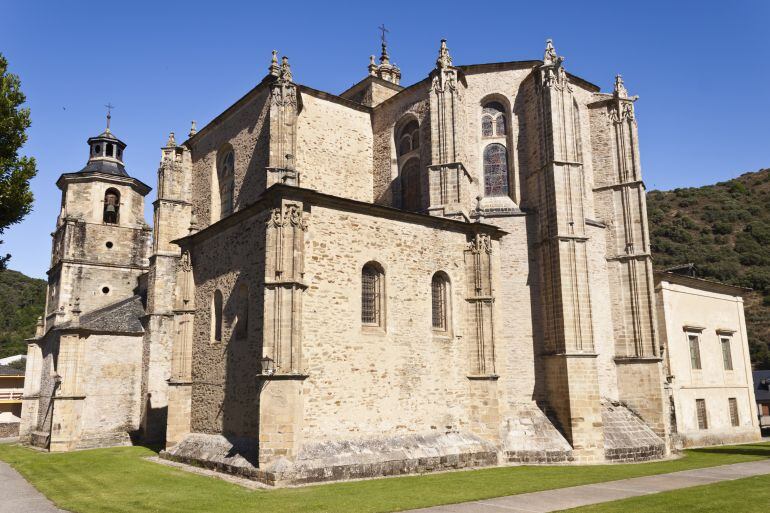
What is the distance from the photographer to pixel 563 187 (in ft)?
67.5

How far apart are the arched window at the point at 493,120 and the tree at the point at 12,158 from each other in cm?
1530

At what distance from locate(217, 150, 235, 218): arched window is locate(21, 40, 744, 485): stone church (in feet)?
0.33

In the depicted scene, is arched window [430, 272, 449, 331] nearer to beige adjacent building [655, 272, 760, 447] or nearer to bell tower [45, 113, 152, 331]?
beige adjacent building [655, 272, 760, 447]

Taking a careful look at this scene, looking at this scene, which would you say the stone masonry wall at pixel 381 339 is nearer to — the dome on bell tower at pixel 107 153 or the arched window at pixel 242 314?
the arched window at pixel 242 314

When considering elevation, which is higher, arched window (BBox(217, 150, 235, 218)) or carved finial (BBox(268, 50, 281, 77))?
carved finial (BBox(268, 50, 281, 77))

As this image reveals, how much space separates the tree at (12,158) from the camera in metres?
13.4

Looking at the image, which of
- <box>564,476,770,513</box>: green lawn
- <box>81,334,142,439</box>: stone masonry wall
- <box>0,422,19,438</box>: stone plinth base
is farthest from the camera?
<box>0,422,19,438</box>: stone plinth base

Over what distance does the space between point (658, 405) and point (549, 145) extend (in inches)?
388

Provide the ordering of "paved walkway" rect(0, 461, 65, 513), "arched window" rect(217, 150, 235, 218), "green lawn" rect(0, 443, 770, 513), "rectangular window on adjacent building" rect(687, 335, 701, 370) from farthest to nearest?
"rectangular window on adjacent building" rect(687, 335, 701, 370) < "arched window" rect(217, 150, 235, 218) < "paved walkway" rect(0, 461, 65, 513) < "green lawn" rect(0, 443, 770, 513)

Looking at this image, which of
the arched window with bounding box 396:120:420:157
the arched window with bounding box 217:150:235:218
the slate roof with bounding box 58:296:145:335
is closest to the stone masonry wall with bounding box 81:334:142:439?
the slate roof with bounding box 58:296:145:335

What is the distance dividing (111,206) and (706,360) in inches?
1209

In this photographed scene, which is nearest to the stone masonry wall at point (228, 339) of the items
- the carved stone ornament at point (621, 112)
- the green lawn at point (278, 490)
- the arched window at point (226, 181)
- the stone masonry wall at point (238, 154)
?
the green lawn at point (278, 490)

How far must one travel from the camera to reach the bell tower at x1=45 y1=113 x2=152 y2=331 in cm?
3003

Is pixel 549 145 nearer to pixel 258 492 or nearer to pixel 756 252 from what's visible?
pixel 258 492
